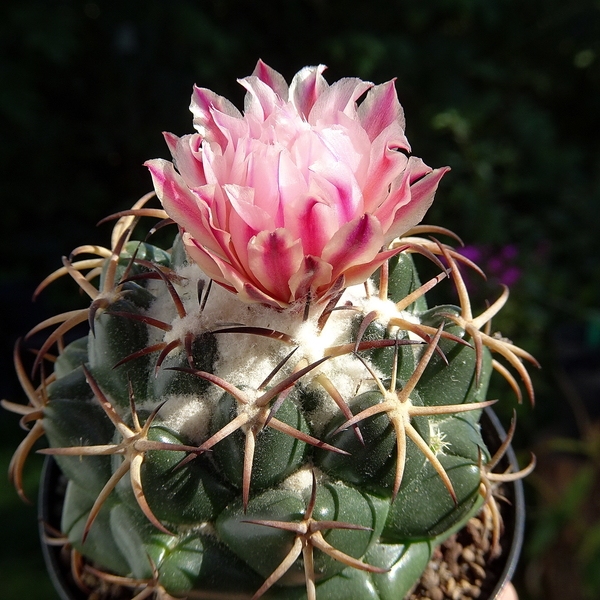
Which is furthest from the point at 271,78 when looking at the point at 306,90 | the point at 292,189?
the point at 292,189

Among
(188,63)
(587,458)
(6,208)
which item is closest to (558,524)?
(587,458)

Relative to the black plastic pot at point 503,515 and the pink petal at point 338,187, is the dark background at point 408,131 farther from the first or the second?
the pink petal at point 338,187

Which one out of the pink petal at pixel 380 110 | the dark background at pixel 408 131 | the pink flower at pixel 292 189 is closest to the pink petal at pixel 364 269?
the pink flower at pixel 292 189

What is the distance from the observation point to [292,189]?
54cm

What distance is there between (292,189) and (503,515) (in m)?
0.63

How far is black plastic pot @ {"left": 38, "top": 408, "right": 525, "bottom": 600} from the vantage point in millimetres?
842

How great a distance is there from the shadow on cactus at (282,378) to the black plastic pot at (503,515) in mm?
146

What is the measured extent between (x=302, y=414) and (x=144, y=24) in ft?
5.95

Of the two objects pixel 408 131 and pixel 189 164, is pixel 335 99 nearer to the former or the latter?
pixel 189 164

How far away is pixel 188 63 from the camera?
2.16m

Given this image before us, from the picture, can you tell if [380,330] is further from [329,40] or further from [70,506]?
[329,40]

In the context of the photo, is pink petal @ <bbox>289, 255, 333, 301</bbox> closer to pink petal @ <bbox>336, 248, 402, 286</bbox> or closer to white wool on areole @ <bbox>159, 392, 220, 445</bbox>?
pink petal @ <bbox>336, 248, 402, 286</bbox>

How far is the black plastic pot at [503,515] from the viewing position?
2.76ft

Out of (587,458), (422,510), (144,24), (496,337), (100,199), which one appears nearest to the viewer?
(422,510)
